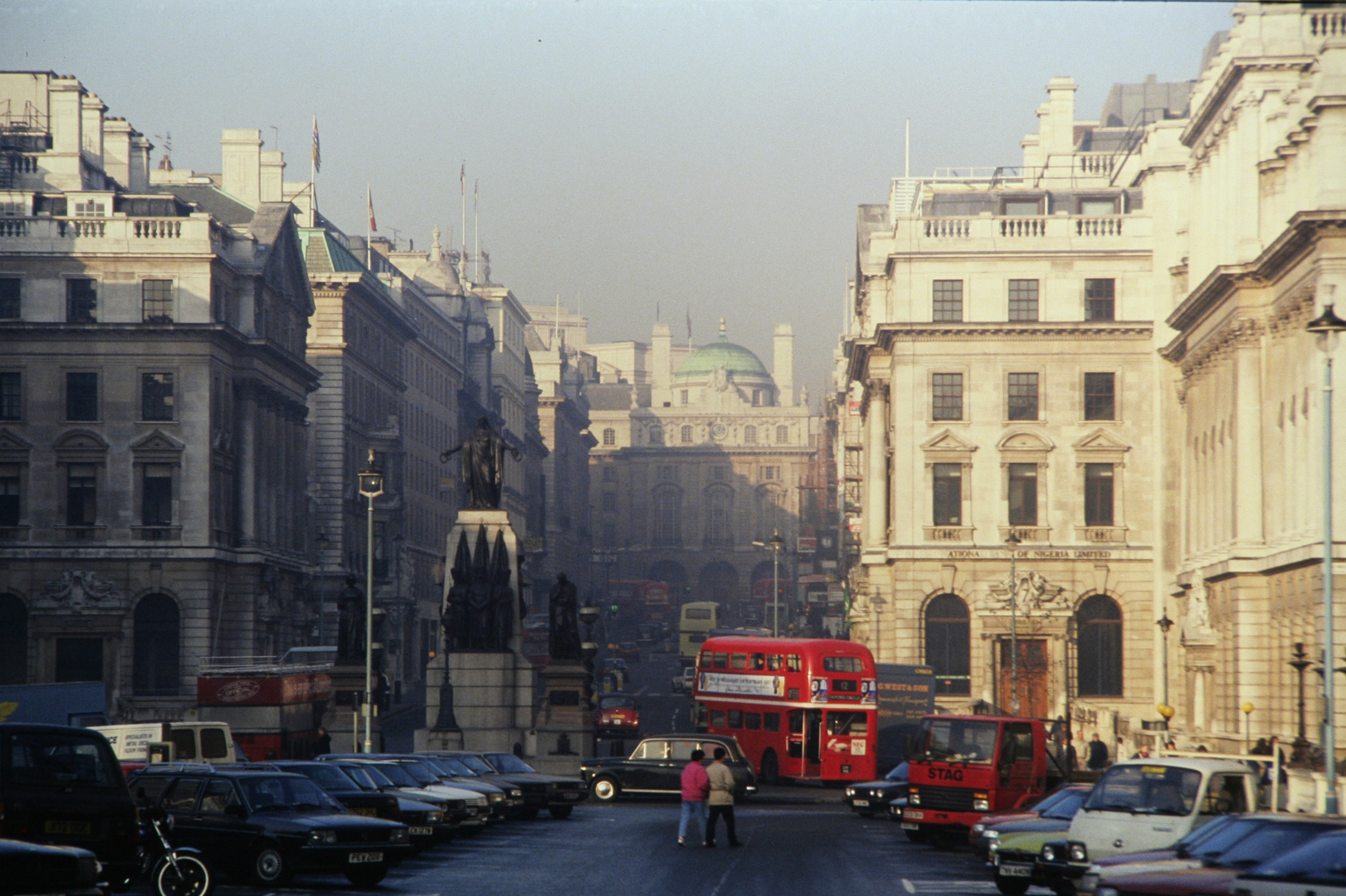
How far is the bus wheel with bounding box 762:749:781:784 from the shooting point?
55.1 metres

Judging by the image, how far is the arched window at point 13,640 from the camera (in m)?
74.5

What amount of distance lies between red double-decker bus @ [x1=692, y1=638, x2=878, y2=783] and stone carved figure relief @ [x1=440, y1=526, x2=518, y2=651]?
7587 mm

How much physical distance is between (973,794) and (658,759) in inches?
464

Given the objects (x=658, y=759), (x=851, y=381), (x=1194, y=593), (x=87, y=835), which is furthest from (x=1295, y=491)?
(x=851, y=381)

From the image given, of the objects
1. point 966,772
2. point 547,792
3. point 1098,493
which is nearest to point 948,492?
point 1098,493

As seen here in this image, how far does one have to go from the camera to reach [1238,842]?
65.6 ft

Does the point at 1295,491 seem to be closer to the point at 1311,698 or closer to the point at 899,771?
A: the point at 1311,698

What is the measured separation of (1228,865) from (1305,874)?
193cm

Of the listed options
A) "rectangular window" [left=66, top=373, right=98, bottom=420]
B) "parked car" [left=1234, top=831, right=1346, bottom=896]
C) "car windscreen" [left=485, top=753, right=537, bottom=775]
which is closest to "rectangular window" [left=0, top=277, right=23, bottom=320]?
"rectangular window" [left=66, top=373, right=98, bottom=420]

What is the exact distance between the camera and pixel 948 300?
7719cm

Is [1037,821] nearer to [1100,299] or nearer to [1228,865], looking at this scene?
[1228,865]

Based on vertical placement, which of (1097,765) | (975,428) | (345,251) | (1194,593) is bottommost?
(1097,765)

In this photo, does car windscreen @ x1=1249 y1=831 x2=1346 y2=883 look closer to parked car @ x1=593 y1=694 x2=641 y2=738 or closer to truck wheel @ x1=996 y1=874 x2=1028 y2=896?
truck wheel @ x1=996 y1=874 x2=1028 y2=896

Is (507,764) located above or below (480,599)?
below
